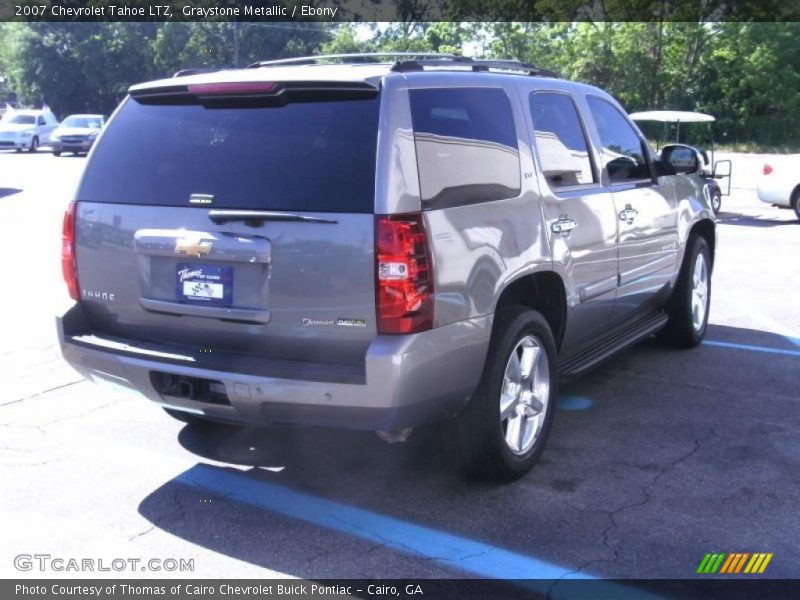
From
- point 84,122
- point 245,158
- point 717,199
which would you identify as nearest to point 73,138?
point 84,122

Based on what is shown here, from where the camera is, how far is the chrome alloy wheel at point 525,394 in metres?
4.59

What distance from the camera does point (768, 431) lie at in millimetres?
5363

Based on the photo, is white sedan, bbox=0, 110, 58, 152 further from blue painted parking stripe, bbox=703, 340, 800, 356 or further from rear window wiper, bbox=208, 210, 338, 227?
rear window wiper, bbox=208, 210, 338, 227

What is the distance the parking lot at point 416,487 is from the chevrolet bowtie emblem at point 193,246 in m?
1.01

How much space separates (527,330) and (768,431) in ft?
5.83

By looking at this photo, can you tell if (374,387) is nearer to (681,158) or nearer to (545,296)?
(545,296)

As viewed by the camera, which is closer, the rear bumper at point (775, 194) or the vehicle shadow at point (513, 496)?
the vehicle shadow at point (513, 496)

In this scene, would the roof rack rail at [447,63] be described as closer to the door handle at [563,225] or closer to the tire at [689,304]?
the door handle at [563,225]

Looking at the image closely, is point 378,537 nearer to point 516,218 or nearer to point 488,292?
point 488,292

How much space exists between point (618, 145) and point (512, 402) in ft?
7.54

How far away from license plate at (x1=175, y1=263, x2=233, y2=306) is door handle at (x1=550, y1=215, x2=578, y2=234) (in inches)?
69.5

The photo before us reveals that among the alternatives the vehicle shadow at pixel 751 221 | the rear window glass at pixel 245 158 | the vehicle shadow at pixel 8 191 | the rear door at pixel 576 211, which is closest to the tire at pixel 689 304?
the rear door at pixel 576 211

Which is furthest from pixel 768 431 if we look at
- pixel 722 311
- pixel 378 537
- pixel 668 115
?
pixel 668 115

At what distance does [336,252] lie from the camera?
3881 mm
